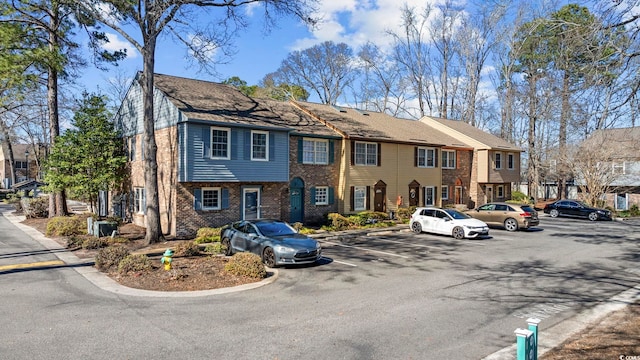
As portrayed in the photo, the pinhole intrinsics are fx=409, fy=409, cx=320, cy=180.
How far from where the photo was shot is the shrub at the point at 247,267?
39.1 feet

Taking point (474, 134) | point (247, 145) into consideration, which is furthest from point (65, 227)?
point (474, 134)

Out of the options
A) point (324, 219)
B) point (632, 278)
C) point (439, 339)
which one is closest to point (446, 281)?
point (439, 339)

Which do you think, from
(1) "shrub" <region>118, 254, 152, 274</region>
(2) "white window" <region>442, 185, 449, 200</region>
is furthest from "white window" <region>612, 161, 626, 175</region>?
(1) "shrub" <region>118, 254, 152, 274</region>

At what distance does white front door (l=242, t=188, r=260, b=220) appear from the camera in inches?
864

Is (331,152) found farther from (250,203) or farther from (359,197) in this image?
(250,203)

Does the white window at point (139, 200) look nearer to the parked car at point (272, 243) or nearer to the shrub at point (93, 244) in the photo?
the shrub at point (93, 244)

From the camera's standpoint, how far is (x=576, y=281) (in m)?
12.3

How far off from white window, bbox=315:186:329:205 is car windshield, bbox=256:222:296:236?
34.1ft

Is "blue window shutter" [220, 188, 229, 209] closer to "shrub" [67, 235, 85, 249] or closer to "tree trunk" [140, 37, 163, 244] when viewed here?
"tree trunk" [140, 37, 163, 244]

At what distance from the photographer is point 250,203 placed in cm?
2220

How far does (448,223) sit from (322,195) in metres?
8.09

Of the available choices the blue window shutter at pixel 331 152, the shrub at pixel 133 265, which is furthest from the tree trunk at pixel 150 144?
the blue window shutter at pixel 331 152

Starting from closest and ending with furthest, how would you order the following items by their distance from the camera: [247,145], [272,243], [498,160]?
[272,243] < [247,145] < [498,160]

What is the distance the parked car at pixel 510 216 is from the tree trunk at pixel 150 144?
19.5 meters
